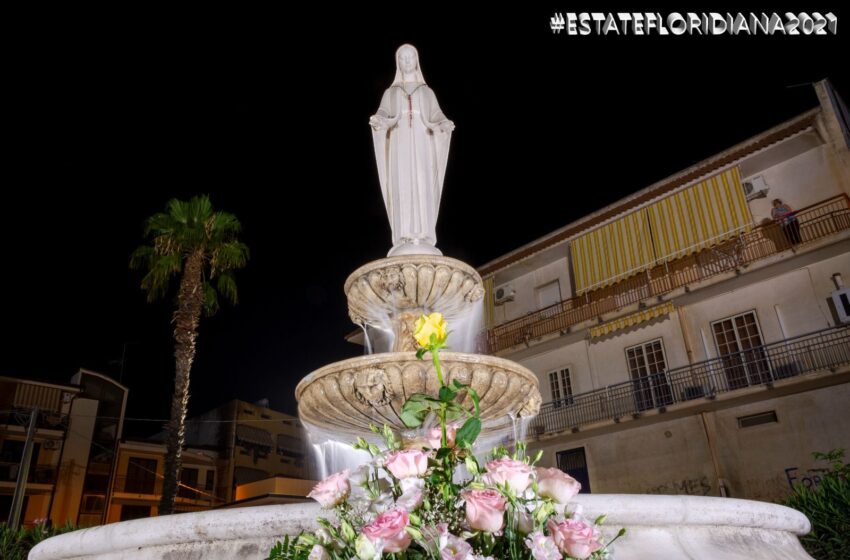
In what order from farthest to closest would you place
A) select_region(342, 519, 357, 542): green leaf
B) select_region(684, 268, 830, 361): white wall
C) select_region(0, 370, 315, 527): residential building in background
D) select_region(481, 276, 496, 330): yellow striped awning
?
select_region(0, 370, 315, 527): residential building in background, select_region(481, 276, 496, 330): yellow striped awning, select_region(684, 268, 830, 361): white wall, select_region(342, 519, 357, 542): green leaf

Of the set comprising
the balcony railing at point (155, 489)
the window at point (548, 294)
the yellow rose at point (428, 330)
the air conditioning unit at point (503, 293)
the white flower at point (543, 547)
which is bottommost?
the white flower at point (543, 547)

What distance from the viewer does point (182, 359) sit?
1628 centimetres

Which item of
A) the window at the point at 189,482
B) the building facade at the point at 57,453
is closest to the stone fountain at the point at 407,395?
the building facade at the point at 57,453

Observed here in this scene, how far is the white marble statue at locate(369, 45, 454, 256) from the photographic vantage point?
6.65 metres

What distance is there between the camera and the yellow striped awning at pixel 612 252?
Answer: 71.1 ft

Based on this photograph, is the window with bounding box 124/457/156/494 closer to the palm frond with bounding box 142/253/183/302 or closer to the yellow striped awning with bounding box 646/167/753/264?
the palm frond with bounding box 142/253/183/302

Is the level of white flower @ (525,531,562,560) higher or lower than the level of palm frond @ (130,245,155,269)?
lower

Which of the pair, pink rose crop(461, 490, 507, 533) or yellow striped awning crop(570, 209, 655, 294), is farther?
yellow striped awning crop(570, 209, 655, 294)

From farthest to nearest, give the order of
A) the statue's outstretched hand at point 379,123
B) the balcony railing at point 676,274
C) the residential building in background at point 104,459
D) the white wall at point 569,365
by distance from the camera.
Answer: the residential building in background at point 104,459, the white wall at point 569,365, the balcony railing at point 676,274, the statue's outstretched hand at point 379,123

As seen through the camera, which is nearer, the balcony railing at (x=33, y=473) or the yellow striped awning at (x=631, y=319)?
the yellow striped awning at (x=631, y=319)

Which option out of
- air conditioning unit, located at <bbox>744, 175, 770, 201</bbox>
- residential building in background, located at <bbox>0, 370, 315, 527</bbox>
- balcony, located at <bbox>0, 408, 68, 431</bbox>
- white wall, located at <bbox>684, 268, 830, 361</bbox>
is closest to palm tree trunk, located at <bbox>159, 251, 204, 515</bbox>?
residential building in background, located at <bbox>0, 370, 315, 527</bbox>

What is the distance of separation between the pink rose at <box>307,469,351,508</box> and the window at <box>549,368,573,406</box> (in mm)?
21621

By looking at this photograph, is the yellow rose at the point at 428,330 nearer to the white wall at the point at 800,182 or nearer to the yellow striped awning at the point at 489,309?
the white wall at the point at 800,182

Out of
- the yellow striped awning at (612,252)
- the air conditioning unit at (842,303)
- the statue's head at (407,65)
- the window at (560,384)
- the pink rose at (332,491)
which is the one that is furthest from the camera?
the window at (560,384)
